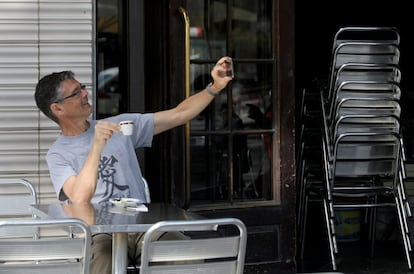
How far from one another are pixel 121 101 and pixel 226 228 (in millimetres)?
1141

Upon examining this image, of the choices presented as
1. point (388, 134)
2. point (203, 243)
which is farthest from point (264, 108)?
point (203, 243)

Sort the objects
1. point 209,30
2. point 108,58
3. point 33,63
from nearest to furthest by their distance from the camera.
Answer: point 33,63 < point 209,30 < point 108,58

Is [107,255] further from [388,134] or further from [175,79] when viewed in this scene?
[388,134]

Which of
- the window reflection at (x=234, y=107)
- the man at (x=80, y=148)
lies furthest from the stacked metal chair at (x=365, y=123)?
the man at (x=80, y=148)

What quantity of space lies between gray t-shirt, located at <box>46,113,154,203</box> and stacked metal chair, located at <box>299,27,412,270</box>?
1564 mm

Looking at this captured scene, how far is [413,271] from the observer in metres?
4.88

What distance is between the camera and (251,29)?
188 inches

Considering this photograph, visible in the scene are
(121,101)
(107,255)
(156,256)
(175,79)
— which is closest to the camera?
(156,256)

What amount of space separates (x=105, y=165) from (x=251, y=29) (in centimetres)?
158

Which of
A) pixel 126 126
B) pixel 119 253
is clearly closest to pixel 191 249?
pixel 119 253

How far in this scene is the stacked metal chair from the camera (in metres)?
4.81

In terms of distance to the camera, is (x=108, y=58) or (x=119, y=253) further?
(x=108, y=58)

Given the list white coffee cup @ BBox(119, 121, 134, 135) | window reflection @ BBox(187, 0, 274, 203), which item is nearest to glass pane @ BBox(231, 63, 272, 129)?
window reflection @ BBox(187, 0, 274, 203)

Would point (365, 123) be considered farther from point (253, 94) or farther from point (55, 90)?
point (55, 90)
